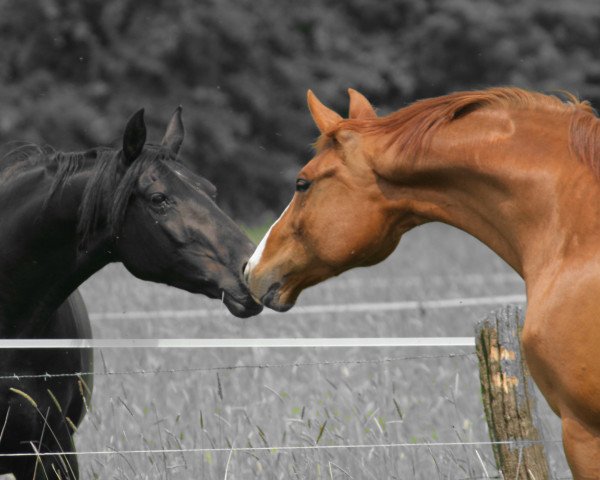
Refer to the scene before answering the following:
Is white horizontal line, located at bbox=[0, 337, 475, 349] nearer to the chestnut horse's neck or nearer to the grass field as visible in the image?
the grass field

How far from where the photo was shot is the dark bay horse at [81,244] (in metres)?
4.74

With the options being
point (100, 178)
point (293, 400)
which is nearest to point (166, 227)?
point (100, 178)

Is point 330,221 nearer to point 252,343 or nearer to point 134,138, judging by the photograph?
point 252,343

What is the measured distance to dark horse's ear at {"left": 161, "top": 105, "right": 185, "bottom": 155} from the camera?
5.21 metres

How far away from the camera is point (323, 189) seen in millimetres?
3920

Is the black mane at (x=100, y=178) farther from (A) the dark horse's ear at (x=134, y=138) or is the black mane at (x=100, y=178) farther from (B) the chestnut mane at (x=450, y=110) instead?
(B) the chestnut mane at (x=450, y=110)

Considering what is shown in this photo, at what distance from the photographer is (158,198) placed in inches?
190

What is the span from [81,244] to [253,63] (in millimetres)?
23314

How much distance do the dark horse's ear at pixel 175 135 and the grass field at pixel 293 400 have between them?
103 cm

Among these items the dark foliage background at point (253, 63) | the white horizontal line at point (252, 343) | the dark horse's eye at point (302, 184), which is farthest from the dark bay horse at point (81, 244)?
the dark foliage background at point (253, 63)

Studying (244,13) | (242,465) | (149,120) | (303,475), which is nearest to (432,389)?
(242,465)

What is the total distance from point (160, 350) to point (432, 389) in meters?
2.28

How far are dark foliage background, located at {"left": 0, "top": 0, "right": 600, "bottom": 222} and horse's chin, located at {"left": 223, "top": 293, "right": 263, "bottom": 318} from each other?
19624 mm

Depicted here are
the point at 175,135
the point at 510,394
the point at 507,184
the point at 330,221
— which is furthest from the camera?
the point at 175,135
